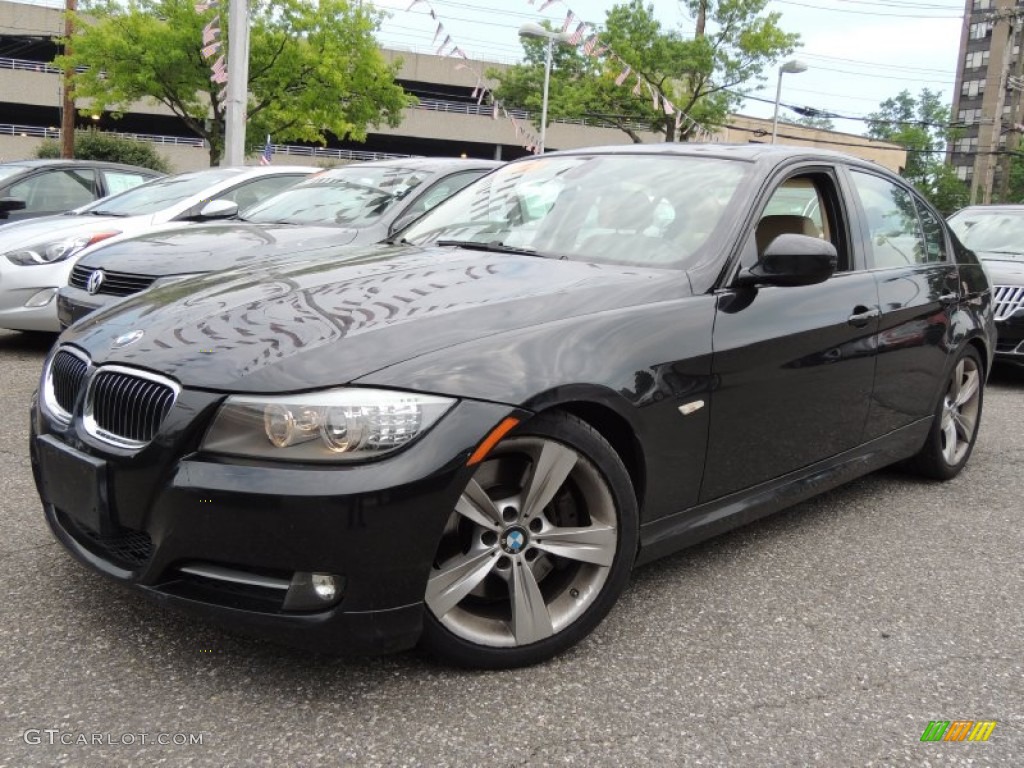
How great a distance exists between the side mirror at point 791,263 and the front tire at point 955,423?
1.72 metres

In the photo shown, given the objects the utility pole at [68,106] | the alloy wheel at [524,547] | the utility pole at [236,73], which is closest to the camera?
the alloy wheel at [524,547]

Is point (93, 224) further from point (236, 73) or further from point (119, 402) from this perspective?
point (236, 73)

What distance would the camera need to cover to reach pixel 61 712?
2.22m

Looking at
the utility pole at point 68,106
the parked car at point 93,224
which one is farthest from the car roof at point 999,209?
A: the utility pole at point 68,106

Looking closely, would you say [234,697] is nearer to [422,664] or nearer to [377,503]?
[422,664]

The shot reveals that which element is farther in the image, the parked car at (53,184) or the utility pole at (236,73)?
the utility pole at (236,73)

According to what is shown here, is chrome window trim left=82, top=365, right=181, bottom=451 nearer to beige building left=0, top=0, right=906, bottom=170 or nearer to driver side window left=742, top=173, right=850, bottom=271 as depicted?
driver side window left=742, top=173, right=850, bottom=271

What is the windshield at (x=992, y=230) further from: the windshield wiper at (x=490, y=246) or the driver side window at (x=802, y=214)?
the windshield wiper at (x=490, y=246)

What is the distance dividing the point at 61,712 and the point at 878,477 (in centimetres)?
390

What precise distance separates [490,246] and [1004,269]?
6.13 meters

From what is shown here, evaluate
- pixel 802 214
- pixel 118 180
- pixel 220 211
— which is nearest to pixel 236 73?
pixel 118 180

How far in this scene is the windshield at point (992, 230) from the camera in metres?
8.62

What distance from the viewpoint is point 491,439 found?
232 cm

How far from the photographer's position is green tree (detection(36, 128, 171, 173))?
28.9 meters
